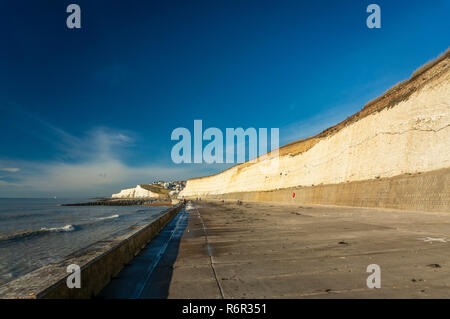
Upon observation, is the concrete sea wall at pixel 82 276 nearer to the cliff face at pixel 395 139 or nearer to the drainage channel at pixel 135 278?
the drainage channel at pixel 135 278

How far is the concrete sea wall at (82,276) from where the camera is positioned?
270 centimetres

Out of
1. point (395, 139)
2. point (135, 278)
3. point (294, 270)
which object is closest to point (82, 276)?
point (135, 278)

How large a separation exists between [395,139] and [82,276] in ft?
88.6

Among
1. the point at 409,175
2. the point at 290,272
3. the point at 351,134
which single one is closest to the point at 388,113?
the point at 351,134

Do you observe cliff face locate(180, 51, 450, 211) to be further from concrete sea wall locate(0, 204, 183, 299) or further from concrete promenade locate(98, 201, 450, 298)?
concrete sea wall locate(0, 204, 183, 299)

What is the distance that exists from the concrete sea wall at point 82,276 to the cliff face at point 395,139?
2031cm

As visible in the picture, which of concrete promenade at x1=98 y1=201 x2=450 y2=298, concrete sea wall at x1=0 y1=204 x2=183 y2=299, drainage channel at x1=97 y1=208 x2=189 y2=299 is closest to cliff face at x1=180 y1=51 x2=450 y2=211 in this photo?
concrete promenade at x1=98 y1=201 x2=450 y2=298

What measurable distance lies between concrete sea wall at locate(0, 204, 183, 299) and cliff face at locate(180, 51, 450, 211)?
20.3m

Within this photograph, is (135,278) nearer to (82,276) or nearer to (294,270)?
(82,276)

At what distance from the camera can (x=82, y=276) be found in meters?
3.37

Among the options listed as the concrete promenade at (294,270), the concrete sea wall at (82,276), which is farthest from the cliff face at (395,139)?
the concrete sea wall at (82,276)

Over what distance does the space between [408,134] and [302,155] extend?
26.6 metres

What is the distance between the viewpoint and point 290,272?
459 centimetres
